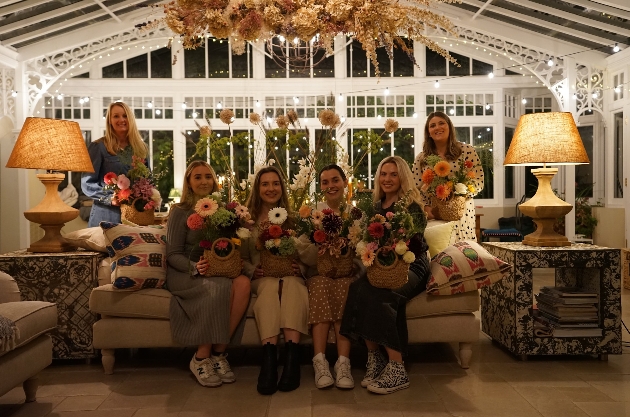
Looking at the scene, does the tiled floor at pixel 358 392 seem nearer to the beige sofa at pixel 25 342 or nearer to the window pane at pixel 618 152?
the beige sofa at pixel 25 342

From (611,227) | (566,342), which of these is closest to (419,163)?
(566,342)

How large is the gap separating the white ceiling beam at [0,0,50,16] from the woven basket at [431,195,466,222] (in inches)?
218

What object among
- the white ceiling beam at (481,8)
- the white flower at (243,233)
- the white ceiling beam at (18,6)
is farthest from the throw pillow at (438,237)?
the white ceiling beam at (18,6)

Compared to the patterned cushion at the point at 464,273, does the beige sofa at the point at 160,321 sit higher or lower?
lower

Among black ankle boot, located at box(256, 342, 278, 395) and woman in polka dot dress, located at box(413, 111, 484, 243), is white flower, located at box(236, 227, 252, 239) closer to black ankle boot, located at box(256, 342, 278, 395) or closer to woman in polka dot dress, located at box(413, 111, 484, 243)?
black ankle boot, located at box(256, 342, 278, 395)

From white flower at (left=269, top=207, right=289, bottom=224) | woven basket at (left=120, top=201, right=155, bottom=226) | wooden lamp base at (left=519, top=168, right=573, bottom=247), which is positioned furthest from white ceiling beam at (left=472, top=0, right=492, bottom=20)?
woven basket at (left=120, top=201, right=155, bottom=226)

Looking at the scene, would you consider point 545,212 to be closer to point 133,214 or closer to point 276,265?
point 276,265

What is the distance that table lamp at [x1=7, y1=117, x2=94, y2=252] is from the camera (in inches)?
151

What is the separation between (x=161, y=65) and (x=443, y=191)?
25.5ft

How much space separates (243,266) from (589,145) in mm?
7546

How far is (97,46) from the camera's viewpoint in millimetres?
9305

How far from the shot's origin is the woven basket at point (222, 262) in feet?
11.4

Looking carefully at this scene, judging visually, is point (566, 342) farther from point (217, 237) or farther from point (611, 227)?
point (611, 227)

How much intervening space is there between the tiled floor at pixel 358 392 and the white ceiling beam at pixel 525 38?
18.4ft
